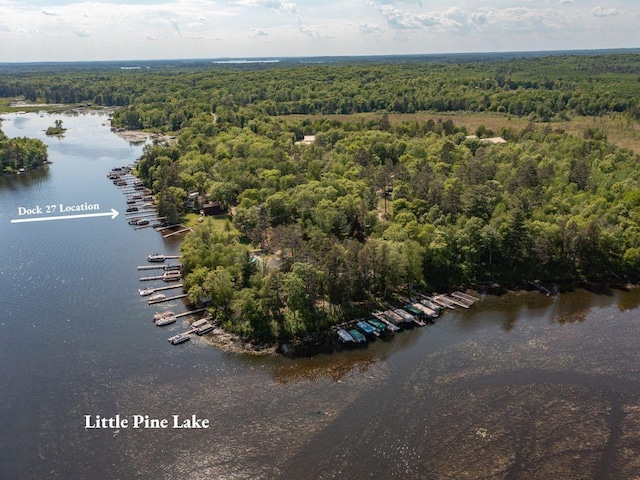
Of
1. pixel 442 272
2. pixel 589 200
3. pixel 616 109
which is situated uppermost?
pixel 616 109

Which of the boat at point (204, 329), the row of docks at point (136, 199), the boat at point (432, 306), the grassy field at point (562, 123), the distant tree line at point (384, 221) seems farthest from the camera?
the grassy field at point (562, 123)

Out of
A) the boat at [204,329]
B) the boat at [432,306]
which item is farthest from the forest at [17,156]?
the boat at [432,306]

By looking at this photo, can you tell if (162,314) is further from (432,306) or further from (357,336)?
(432,306)

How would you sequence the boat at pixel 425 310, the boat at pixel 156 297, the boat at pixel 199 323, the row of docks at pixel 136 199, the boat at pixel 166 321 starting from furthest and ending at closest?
the row of docks at pixel 136 199 → the boat at pixel 156 297 → the boat at pixel 425 310 → the boat at pixel 166 321 → the boat at pixel 199 323

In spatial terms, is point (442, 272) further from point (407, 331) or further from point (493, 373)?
point (493, 373)

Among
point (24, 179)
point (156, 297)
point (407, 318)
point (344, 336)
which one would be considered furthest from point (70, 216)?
point (407, 318)

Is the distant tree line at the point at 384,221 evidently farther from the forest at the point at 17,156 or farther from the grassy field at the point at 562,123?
the forest at the point at 17,156

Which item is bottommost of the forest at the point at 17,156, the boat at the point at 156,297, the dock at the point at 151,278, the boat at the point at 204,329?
the boat at the point at 204,329

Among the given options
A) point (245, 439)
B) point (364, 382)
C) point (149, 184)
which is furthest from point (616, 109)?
point (245, 439)
